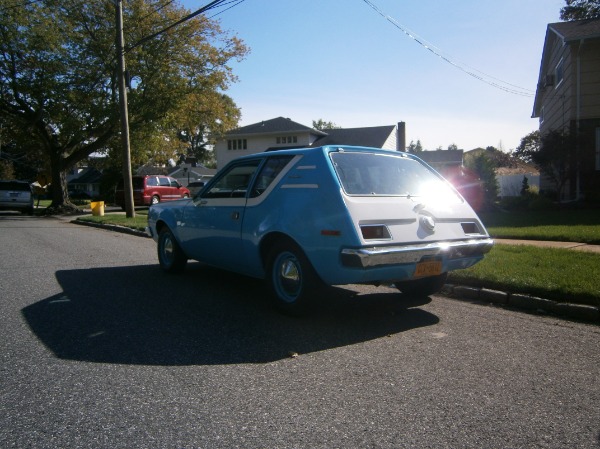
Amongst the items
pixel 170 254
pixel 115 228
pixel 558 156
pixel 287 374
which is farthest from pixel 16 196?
pixel 287 374

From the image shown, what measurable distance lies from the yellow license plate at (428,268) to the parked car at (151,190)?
22504mm

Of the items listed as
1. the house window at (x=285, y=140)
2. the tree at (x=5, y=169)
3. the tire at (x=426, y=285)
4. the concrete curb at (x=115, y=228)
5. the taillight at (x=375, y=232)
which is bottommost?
the tire at (x=426, y=285)

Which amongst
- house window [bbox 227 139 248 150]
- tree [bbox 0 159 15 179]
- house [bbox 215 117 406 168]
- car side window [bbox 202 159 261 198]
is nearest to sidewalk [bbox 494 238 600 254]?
car side window [bbox 202 159 261 198]

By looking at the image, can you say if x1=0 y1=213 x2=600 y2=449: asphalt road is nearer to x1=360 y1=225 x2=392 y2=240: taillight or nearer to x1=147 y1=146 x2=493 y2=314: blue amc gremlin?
x1=147 y1=146 x2=493 y2=314: blue amc gremlin

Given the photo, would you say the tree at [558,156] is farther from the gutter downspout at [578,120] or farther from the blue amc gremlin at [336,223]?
the blue amc gremlin at [336,223]

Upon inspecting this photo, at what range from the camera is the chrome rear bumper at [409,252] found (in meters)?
Result: 4.22

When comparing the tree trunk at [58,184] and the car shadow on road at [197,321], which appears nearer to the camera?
the car shadow on road at [197,321]

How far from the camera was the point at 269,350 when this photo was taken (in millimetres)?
4012

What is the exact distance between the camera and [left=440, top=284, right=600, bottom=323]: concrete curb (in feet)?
16.4

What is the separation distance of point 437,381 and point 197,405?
5.32 ft

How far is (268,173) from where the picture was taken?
5461mm

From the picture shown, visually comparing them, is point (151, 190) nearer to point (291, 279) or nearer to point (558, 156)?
point (558, 156)

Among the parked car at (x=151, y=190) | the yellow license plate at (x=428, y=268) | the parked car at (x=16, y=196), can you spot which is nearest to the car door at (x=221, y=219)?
the yellow license plate at (x=428, y=268)

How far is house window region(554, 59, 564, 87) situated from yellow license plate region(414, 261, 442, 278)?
16.3 meters
